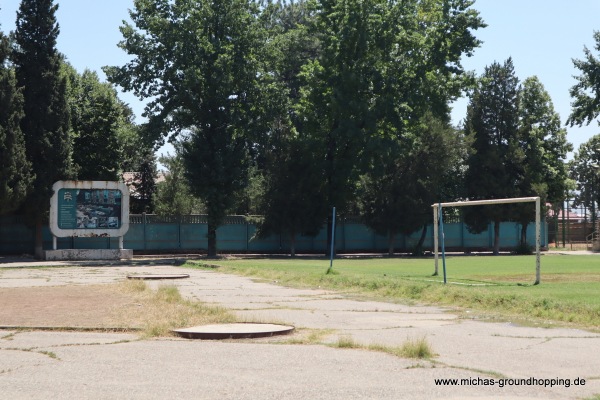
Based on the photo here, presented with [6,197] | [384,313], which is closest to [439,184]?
[6,197]

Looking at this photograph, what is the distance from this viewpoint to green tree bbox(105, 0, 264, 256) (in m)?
51.3

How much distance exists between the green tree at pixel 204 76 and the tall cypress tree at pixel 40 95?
174 inches

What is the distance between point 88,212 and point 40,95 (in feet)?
23.6

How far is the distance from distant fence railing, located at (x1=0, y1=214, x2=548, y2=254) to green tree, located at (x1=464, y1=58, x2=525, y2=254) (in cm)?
263

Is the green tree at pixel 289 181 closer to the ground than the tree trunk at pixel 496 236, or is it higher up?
higher up

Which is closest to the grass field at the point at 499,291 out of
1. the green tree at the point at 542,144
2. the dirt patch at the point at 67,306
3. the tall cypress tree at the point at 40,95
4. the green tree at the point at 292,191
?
the dirt patch at the point at 67,306

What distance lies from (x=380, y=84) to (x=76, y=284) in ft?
105

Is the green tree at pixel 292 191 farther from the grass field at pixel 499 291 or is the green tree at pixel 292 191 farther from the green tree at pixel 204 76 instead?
the grass field at pixel 499 291

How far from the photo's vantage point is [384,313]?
17203 mm

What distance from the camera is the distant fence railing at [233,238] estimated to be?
53031 millimetres

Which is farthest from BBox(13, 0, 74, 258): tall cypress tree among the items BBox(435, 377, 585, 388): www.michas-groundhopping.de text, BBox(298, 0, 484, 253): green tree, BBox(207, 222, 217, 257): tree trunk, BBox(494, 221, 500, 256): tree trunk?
BBox(435, 377, 585, 388): www.michas-groundhopping.de text

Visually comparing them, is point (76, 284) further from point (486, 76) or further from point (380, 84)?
point (486, 76)

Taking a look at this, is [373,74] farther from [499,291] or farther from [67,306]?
[67,306]

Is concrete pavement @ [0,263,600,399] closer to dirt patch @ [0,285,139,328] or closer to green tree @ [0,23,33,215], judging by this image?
dirt patch @ [0,285,139,328]
